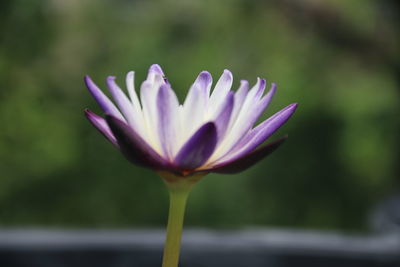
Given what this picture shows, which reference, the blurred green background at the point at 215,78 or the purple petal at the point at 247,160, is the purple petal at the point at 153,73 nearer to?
the purple petal at the point at 247,160

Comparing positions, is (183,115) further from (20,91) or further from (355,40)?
(355,40)

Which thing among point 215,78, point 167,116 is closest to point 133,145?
point 167,116

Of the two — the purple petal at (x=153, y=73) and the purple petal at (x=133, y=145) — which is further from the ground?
the purple petal at (x=153, y=73)

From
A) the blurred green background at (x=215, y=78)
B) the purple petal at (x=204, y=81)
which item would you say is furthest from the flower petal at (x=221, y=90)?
the blurred green background at (x=215, y=78)

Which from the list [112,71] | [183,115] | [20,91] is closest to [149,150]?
[183,115]

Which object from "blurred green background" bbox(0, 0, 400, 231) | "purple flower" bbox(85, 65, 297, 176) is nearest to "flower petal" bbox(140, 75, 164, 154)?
"purple flower" bbox(85, 65, 297, 176)

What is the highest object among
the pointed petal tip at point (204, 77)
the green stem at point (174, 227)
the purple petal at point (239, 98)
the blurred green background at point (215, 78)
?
the blurred green background at point (215, 78)

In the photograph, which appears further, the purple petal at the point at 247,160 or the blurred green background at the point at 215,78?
the blurred green background at the point at 215,78

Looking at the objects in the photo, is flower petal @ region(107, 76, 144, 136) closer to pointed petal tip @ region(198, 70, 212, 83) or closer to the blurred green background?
pointed petal tip @ region(198, 70, 212, 83)
